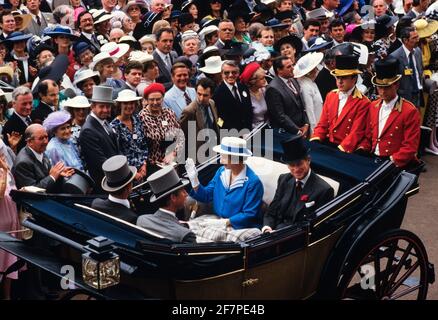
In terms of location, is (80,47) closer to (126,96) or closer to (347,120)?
(126,96)

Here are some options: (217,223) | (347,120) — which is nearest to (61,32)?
(347,120)

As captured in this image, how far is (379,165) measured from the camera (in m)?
6.22

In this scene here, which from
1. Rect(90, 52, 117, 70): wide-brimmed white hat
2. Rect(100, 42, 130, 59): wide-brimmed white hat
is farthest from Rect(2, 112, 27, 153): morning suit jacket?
Rect(100, 42, 130, 59): wide-brimmed white hat

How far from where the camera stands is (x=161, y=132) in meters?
7.82

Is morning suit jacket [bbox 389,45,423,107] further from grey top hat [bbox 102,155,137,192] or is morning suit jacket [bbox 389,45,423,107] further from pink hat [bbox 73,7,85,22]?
grey top hat [bbox 102,155,137,192]

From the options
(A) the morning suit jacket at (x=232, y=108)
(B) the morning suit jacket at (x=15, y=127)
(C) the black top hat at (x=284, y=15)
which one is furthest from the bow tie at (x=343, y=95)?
(C) the black top hat at (x=284, y=15)

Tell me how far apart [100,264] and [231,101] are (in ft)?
13.8

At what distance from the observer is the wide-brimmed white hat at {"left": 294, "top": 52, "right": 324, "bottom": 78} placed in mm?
9086

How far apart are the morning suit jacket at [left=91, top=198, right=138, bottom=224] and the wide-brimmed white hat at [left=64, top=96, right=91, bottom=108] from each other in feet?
6.58

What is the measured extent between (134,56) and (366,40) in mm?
3974

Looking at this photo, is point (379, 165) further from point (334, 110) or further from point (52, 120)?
point (52, 120)

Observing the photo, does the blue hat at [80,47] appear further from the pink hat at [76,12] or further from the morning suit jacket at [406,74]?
the morning suit jacket at [406,74]

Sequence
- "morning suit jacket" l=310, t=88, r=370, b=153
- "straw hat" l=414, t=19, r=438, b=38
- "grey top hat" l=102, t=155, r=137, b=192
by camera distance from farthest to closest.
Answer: "straw hat" l=414, t=19, r=438, b=38 < "morning suit jacket" l=310, t=88, r=370, b=153 < "grey top hat" l=102, t=155, r=137, b=192

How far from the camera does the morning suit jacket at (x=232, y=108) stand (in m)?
8.49
